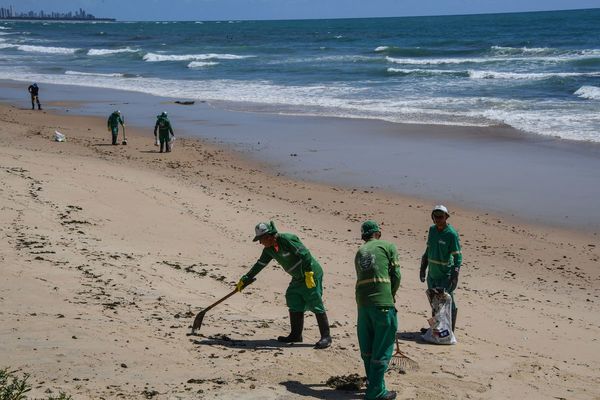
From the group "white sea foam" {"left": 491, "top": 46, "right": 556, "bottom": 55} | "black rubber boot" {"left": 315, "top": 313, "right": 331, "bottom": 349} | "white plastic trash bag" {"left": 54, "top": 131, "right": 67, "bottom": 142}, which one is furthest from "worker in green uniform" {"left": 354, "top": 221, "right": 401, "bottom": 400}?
"white sea foam" {"left": 491, "top": 46, "right": 556, "bottom": 55}

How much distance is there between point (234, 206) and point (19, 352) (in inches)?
315

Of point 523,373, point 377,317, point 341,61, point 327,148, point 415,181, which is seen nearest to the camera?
point 377,317

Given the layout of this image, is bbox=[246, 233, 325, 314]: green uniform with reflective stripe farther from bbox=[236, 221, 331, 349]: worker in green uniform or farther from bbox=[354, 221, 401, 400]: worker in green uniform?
bbox=[354, 221, 401, 400]: worker in green uniform

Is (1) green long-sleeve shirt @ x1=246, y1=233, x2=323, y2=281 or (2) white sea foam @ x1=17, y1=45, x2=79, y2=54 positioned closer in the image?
(1) green long-sleeve shirt @ x1=246, y1=233, x2=323, y2=281

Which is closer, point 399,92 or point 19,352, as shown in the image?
point 19,352

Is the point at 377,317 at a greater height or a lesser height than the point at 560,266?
greater

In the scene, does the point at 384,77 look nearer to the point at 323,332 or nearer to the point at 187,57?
the point at 187,57

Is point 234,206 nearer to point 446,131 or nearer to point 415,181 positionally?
point 415,181

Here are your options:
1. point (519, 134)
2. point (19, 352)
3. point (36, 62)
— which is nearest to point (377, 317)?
point (19, 352)

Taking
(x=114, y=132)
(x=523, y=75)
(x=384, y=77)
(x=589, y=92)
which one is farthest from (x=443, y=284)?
(x=384, y=77)

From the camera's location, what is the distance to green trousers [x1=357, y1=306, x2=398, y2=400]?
6.21 metres

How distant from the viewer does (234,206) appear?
47.3 feet

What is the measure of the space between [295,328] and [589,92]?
89.0 feet

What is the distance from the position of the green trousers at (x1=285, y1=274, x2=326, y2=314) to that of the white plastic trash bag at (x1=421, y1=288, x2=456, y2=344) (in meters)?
1.28
